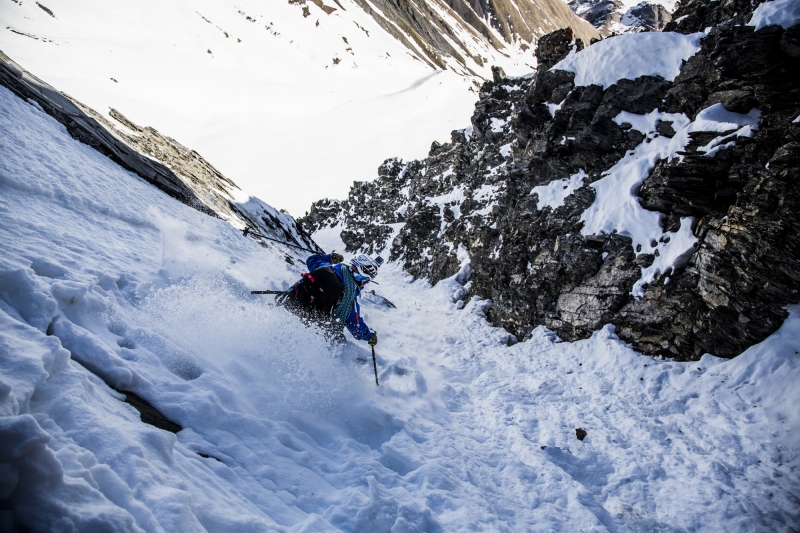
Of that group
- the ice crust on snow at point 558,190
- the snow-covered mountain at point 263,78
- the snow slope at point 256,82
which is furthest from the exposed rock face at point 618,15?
the ice crust on snow at point 558,190

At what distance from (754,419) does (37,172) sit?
12100 mm

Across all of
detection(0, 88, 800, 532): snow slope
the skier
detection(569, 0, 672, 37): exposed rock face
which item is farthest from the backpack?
detection(569, 0, 672, 37): exposed rock face

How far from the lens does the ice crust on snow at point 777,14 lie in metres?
7.60

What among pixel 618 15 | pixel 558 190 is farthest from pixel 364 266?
pixel 618 15

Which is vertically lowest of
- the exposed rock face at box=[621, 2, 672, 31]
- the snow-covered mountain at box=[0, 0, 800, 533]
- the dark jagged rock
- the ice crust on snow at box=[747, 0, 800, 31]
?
the dark jagged rock

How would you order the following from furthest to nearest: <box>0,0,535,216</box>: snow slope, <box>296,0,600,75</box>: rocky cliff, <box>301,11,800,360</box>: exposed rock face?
1. <box>296,0,600,75</box>: rocky cliff
2. <box>0,0,535,216</box>: snow slope
3. <box>301,11,800,360</box>: exposed rock face

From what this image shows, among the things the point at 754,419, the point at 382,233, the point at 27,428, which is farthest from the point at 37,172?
the point at 382,233

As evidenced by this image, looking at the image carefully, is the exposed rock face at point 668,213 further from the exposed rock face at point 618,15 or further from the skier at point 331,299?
the exposed rock face at point 618,15

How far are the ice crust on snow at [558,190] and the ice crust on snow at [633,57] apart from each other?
11.0ft

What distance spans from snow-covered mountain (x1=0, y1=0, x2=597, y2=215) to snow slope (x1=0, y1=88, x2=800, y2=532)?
83.5ft

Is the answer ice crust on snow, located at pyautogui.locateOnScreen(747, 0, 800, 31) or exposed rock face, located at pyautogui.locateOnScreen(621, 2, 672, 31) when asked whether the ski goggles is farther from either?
exposed rock face, located at pyautogui.locateOnScreen(621, 2, 672, 31)

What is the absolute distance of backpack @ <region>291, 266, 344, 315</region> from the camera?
21.3 ft

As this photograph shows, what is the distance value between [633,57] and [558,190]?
15.4 feet

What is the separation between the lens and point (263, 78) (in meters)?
56.9
